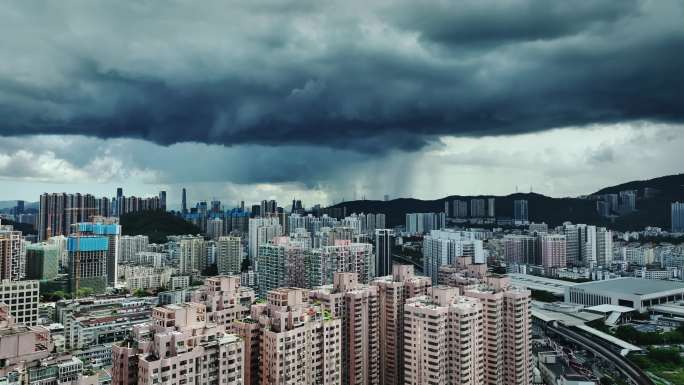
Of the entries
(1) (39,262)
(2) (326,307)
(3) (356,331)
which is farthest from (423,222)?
(2) (326,307)

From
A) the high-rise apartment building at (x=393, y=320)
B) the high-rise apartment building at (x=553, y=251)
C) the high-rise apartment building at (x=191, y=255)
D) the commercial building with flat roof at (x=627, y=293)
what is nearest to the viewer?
the high-rise apartment building at (x=393, y=320)

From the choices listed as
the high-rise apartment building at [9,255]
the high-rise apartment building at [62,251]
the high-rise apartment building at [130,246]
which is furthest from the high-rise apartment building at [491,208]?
the high-rise apartment building at [9,255]

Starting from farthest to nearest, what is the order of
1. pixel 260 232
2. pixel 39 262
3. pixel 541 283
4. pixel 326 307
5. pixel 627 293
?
1. pixel 260 232
2. pixel 541 283
3. pixel 39 262
4. pixel 627 293
5. pixel 326 307

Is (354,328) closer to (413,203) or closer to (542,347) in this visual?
(542,347)

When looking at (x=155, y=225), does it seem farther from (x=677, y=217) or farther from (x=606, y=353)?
(x=677, y=217)

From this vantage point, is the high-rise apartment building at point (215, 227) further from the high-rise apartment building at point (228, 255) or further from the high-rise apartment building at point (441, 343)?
the high-rise apartment building at point (441, 343)

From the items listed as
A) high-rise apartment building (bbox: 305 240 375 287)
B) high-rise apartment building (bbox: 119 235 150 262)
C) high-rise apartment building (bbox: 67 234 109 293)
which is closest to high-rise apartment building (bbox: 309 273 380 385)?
high-rise apartment building (bbox: 305 240 375 287)

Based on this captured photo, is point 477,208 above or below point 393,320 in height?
above
